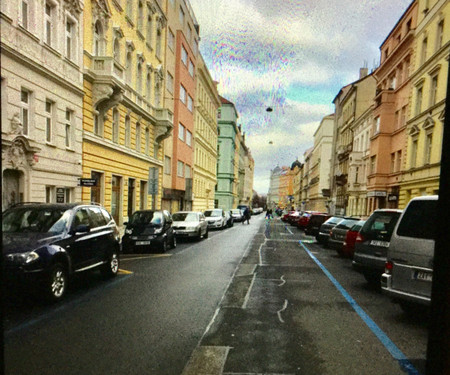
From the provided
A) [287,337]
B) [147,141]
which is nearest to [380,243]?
[287,337]

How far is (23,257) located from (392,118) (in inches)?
1197

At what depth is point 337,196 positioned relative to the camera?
170ft

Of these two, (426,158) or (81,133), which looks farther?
(426,158)

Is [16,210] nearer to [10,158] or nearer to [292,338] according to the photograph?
[10,158]

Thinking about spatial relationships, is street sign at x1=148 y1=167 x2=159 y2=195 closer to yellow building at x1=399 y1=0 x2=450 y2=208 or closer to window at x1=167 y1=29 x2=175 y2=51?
yellow building at x1=399 y1=0 x2=450 y2=208

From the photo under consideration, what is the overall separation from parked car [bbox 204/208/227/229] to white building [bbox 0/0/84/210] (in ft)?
43.0

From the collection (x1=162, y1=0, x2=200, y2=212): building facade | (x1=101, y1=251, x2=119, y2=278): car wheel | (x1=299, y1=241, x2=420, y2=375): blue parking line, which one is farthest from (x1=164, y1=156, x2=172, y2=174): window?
(x1=299, y1=241, x2=420, y2=375): blue parking line

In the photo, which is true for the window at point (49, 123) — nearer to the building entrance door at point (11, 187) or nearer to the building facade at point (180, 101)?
the building entrance door at point (11, 187)

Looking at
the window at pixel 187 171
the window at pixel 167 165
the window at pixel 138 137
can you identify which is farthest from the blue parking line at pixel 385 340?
the window at pixel 187 171

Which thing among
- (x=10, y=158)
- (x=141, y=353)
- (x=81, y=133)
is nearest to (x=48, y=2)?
(x=81, y=133)

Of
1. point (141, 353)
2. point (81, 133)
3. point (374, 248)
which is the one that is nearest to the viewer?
point (141, 353)

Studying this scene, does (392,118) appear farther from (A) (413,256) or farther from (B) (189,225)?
(A) (413,256)

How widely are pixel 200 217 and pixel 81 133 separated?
293 inches

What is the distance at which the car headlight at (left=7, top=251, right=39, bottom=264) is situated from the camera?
5605 mm
